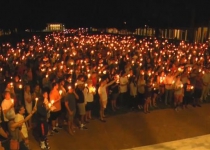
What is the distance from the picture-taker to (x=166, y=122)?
430 inches

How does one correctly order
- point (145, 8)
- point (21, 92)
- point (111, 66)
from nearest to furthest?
point (21, 92)
point (111, 66)
point (145, 8)

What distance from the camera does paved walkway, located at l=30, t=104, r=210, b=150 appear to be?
9.20 m

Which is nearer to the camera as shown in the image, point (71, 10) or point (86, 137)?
point (86, 137)

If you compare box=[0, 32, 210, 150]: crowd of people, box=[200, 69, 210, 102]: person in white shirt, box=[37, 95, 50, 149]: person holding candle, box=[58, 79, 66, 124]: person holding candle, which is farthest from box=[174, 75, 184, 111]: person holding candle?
box=[37, 95, 50, 149]: person holding candle

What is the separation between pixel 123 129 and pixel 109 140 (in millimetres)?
893

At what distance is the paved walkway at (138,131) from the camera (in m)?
9.20

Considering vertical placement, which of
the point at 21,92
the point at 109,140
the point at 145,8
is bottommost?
the point at 109,140

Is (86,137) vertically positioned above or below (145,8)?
below

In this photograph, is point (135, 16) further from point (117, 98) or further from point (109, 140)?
point (109, 140)

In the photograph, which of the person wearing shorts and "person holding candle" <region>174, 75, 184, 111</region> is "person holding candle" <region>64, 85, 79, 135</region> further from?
"person holding candle" <region>174, 75, 184, 111</region>

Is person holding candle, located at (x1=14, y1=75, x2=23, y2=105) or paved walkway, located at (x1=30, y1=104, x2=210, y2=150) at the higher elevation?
person holding candle, located at (x1=14, y1=75, x2=23, y2=105)

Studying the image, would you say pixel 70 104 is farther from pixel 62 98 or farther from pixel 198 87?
pixel 198 87

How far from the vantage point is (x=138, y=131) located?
10.2 metres

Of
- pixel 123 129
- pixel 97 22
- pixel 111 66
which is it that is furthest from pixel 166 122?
pixel 97 22
